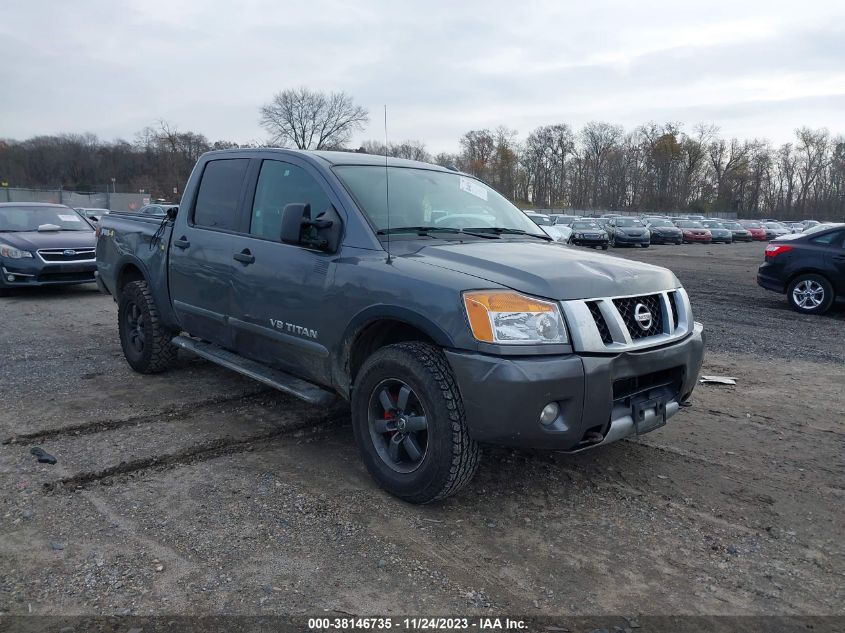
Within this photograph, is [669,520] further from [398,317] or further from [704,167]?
[704,167]

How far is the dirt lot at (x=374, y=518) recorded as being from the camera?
2.77 m

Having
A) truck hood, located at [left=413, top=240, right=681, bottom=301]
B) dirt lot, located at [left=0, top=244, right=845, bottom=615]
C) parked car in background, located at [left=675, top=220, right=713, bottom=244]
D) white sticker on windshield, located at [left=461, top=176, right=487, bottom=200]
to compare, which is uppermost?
white sticker on windshield, located at [left=461, top=176, right=487, bottom=200]

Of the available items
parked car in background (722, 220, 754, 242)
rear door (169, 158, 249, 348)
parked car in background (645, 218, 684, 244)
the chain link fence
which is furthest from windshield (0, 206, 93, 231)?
parked car in background (722, 220, 754, 242)

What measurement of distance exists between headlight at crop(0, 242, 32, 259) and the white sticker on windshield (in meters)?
8.73

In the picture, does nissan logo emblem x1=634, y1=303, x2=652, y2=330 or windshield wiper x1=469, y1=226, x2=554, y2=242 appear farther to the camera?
windshield wiper x1=469, y1=226, x2=554, y2=242

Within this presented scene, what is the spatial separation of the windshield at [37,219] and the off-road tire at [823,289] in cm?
1227

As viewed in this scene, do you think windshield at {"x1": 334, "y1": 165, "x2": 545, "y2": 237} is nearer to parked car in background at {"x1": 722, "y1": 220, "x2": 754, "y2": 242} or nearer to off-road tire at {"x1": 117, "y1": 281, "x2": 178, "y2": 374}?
off-road tire at {"x1": 117, "y1": 281, "x2": 178, "y2": 374}

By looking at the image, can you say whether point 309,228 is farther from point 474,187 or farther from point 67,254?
point 67,254

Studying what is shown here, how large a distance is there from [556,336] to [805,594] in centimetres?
152

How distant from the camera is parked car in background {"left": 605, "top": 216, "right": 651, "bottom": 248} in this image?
3156cm

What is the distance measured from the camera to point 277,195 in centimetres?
454

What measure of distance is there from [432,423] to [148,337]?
355 cm

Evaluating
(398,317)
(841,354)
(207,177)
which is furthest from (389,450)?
(841,354)

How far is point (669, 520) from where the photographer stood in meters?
3.45
